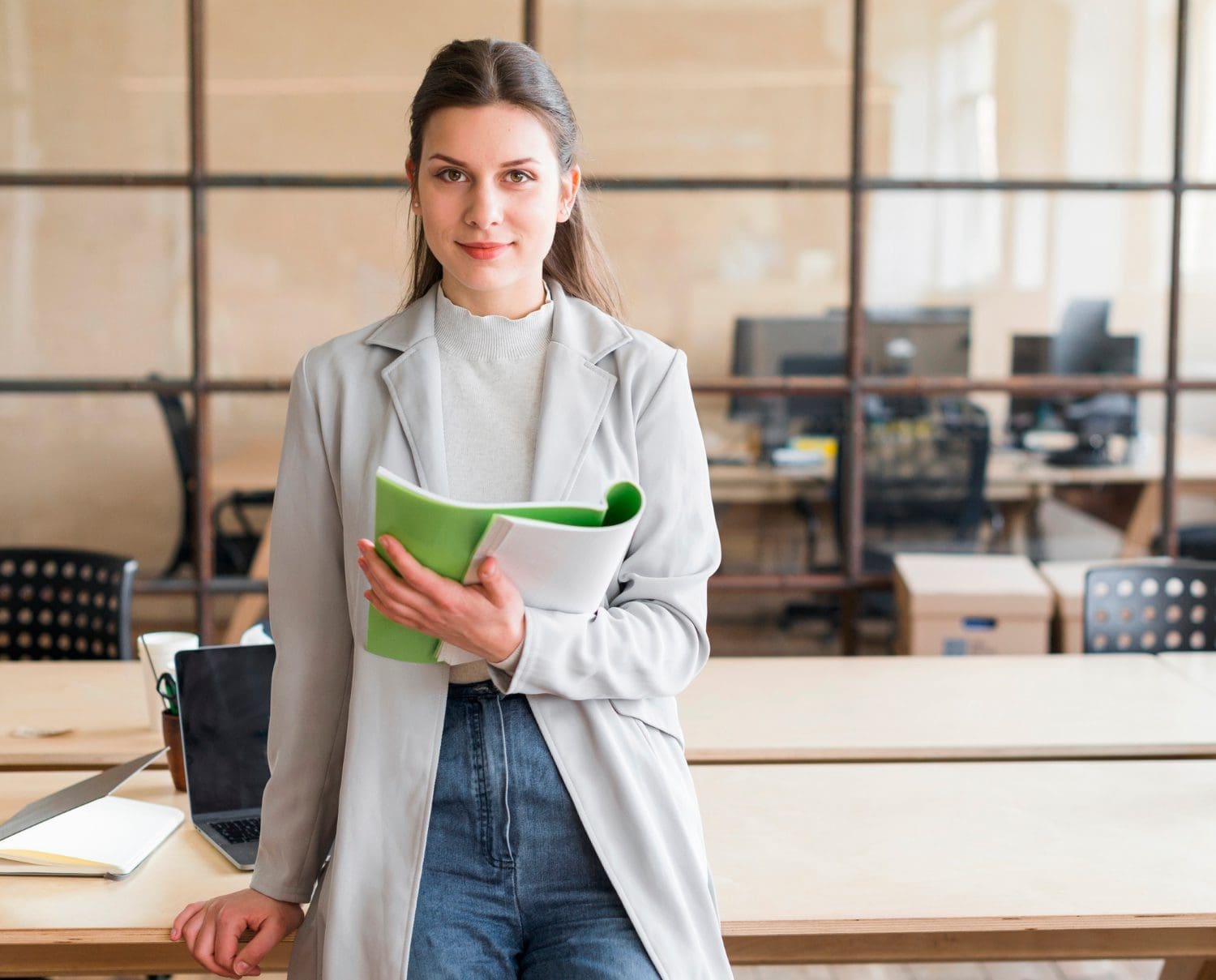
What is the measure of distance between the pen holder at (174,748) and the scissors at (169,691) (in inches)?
0.4

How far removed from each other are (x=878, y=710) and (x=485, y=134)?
4.40 feet

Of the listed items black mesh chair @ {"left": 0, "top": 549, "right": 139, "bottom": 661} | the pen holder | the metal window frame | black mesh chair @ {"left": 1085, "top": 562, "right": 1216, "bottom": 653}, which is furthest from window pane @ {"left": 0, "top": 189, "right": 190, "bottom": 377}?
black mesh chair @ {"left": 1085, "top": 562, "right": 1216, "bottom": 653}

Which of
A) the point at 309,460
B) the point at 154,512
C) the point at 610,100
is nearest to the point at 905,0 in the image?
the point at 610,100

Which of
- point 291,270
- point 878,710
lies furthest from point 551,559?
point 291,270

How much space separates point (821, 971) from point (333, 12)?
2.54 metres

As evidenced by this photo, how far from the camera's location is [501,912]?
132 centimetres

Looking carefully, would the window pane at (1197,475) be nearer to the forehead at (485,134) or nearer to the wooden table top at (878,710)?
the wooden table top at (878,710)

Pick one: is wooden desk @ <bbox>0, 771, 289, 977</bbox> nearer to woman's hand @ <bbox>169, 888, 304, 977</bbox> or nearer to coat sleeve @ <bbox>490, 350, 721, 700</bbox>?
woman's hand @ <bbox>169, 888, 304, 977</bbox>

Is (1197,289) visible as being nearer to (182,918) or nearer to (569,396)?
(569,396)

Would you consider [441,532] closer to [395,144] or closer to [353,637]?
[353,637]

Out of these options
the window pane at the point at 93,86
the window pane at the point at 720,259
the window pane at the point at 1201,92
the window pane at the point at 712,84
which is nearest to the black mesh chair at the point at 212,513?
the window pane at the point at 93,86

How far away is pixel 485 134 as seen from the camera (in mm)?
1334

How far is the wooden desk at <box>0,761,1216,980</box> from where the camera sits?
4.95ft

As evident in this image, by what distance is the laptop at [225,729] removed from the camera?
176 centimetres
